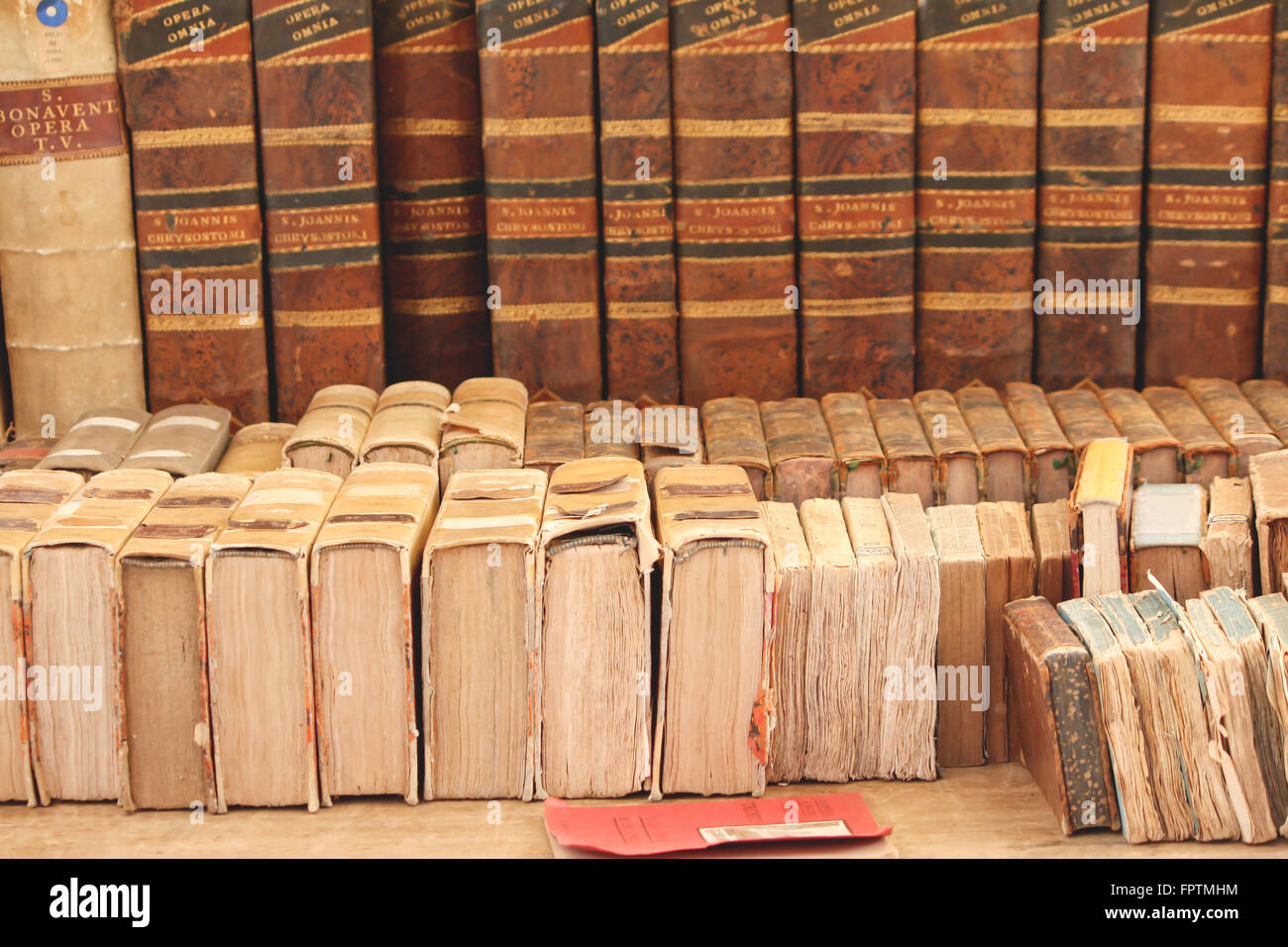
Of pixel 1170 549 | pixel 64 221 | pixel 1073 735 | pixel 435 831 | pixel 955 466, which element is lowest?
pixel 435 831

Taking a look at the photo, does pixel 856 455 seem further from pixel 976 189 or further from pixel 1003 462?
pixel 976 189

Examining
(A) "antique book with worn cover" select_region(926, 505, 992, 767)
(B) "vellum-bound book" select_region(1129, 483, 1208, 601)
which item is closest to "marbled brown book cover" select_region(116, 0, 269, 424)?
(A) "antique book with worn cover" select_region(926, 505, 992, 767)

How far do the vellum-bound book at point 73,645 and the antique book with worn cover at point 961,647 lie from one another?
3.82 feet

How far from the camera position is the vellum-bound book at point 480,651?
217 cm

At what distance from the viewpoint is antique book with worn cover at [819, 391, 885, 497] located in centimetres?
258

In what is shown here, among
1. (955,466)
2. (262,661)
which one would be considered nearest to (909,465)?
(955,466)

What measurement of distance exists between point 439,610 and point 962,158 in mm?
1267

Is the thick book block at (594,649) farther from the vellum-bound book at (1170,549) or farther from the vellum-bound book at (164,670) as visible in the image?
the vellum-bound book at (1170,549)

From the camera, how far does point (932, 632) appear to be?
2.28 metres

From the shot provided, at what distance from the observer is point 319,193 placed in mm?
2748

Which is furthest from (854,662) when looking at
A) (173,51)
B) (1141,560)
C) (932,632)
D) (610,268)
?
(173,51)

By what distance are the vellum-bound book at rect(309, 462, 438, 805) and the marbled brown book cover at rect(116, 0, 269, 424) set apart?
674 millimetres

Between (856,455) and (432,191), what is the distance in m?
0.91

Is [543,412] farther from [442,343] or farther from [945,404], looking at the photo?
[945,404]
